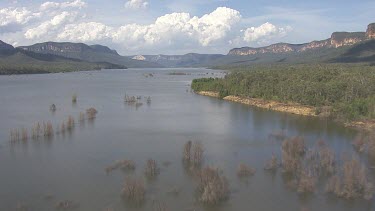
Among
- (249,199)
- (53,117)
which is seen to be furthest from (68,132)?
(249,199)

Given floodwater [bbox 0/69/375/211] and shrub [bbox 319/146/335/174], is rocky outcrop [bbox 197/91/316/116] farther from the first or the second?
shrub [bbox 319/146/335/174]

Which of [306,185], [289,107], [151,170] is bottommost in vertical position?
[306,185]

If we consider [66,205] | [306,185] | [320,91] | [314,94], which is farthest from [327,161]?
[314,94]

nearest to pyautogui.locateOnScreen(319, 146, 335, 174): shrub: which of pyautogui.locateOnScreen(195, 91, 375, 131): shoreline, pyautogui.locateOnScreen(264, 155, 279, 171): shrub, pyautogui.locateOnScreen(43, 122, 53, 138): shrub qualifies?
pyautogui.locateOnScreen(264, 155, 279, 171): shrub

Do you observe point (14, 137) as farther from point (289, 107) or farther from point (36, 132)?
point (289, 107)

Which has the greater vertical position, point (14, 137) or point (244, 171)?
point (14, 137)

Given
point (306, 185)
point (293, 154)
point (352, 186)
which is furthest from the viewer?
point (293, 154)

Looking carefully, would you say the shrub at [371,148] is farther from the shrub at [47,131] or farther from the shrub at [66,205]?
the shrub at [47,131]
